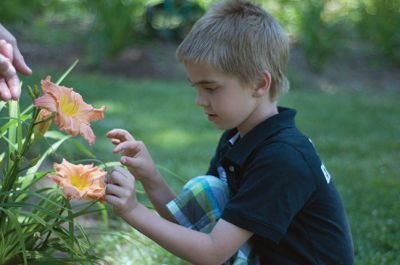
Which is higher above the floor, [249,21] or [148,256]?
[249,21]

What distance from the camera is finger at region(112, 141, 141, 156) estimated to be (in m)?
2.30

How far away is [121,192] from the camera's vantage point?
83.1 inches

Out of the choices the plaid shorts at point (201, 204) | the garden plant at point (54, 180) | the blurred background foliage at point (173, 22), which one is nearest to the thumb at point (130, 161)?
the garden plant at point (54, 180)

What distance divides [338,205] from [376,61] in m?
6.37

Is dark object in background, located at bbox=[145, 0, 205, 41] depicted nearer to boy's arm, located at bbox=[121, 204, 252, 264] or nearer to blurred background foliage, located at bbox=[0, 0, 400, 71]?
blurred background foliage, located at bbox=[0, 0, 400, 71]

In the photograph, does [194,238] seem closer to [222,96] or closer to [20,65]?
[222,96]

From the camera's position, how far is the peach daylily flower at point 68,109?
6.63 feet

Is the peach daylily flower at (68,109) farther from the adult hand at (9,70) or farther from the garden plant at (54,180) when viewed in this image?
the adult hand at (9,70)

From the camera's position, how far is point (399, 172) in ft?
14.7

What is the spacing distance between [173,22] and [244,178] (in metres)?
6.67

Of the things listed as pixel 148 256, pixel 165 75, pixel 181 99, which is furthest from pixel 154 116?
pixel 148 256

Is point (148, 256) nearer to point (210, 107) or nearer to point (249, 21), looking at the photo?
point (210, 107)

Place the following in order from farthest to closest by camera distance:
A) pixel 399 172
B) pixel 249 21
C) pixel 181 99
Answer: pixel 181 99 → pixel 399 172 → pixel 249 21

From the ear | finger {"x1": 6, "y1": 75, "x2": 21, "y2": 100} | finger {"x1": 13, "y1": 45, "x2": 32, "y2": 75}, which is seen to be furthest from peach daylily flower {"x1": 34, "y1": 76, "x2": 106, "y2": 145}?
the ear
